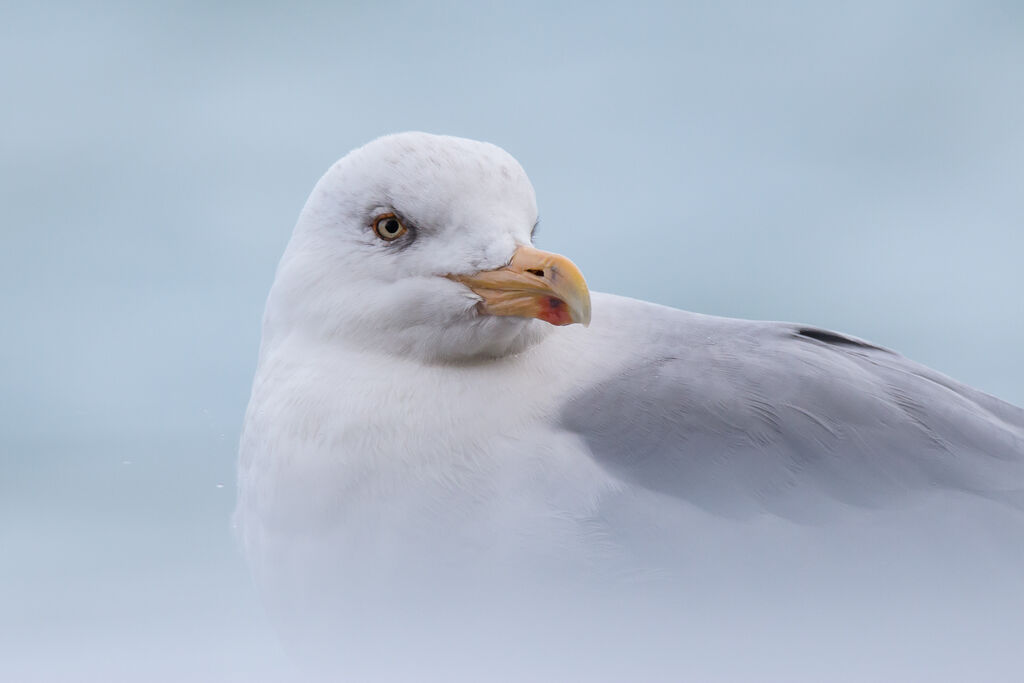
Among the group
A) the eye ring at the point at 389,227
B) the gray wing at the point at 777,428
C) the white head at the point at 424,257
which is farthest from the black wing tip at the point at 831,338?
the eye ring at the point at 389,227

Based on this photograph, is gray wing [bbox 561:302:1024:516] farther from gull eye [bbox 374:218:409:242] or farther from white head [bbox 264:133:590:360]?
gull eye [bbox 374:218:409:242]

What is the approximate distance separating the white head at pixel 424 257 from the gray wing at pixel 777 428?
235mm

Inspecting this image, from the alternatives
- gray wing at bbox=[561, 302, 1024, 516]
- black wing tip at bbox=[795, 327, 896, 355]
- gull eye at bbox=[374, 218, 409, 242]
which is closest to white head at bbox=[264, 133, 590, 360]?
gull eye at bbox=[374, 218, 409, 242]

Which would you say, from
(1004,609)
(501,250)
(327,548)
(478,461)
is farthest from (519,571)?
(1004,609)

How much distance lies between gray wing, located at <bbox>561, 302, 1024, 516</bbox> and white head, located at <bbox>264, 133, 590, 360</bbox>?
0.23 m

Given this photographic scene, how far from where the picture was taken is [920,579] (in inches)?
91.6

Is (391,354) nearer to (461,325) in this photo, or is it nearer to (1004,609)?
(461,325)

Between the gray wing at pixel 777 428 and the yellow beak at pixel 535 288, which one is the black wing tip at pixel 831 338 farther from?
the yellow beak at pixel 535 288

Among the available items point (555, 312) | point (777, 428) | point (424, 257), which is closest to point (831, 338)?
point (777, 428)

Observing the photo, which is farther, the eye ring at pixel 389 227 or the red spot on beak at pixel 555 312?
the eye ring at pixel 389 227

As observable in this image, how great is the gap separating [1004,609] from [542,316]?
0.98 m

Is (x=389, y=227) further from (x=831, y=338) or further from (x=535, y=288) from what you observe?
(x=831, y=338)

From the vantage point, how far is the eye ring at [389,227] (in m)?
2.40

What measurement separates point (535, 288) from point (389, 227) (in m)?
0.35
